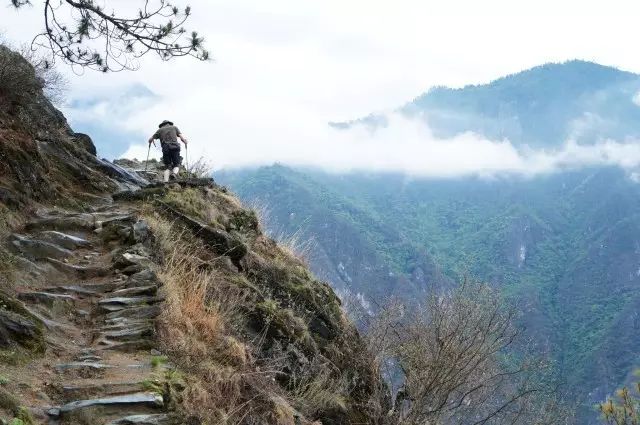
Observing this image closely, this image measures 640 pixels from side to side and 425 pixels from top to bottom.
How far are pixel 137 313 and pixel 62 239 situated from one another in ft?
6.42

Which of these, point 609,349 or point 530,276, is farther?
point 530,276

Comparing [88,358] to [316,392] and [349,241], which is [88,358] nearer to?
[316,392]

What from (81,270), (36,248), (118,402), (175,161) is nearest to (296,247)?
(175,161)

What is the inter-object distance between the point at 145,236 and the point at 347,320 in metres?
4.03

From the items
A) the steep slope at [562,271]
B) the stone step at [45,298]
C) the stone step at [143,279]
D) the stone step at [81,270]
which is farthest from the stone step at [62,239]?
the steep slope at [562,271]

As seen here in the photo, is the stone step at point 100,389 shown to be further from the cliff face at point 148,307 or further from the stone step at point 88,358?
the stone step at point 88,358

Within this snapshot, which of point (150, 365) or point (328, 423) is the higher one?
point (150, 365)

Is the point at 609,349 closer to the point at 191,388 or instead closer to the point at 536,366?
the point at 536,366

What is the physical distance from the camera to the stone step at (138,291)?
669 centimetres

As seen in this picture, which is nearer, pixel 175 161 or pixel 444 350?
pixel 444 350

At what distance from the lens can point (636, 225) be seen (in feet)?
632

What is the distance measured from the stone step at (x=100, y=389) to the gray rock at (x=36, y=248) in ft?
8.22

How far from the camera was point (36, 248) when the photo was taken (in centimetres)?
726

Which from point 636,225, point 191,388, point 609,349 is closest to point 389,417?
point 191,388
